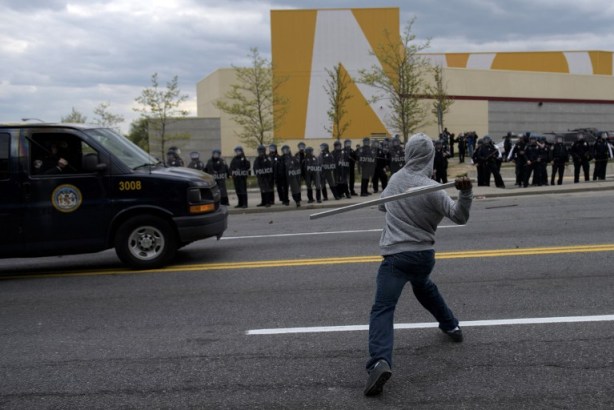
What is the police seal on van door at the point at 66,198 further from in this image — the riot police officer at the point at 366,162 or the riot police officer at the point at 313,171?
the riot police officer at the point at 366,162

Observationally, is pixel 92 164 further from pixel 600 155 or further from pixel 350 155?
pixel 600 155

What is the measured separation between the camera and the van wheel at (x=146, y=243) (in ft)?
30.0

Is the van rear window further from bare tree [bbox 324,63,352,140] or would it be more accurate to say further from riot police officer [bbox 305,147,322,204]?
bare tree [bbox 324,63,352,140]

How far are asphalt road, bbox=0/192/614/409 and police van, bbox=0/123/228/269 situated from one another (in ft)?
1.61

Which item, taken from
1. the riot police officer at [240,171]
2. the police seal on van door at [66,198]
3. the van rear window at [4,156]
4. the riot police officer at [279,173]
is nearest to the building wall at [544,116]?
the riot police officer at [279,173]

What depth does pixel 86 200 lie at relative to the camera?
898 centimetres

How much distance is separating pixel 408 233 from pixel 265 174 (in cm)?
1504

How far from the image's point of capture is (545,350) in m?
5.19

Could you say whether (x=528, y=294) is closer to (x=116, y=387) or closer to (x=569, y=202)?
(x=116, y=387)

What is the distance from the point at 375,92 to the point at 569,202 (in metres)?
32.8

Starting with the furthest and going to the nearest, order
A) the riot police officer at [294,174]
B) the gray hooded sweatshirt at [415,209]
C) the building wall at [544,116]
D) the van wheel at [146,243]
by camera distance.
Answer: the building wall at [544,116]
the riot police officer at [294,174]
the van wheel at [146,243]
the gray hooded sweatshirt at [415,209]

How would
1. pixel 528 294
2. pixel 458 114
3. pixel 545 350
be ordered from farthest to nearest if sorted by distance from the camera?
pixel 458 114 → pixel 528 294 → pixel 545 350

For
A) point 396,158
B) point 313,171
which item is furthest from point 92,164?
point 396,158

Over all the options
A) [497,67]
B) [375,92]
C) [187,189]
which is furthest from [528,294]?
[497,67]
